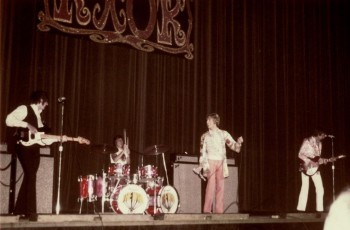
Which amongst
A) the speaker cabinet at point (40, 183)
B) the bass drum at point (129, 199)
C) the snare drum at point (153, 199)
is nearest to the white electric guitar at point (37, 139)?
the speaker cabinet at point (40, 183)

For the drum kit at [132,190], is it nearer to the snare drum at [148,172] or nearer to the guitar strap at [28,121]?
the snare drum at [148,172]

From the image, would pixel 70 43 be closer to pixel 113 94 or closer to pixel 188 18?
pixel 113 94

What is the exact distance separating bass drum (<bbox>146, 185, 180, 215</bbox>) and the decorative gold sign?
3.17 m

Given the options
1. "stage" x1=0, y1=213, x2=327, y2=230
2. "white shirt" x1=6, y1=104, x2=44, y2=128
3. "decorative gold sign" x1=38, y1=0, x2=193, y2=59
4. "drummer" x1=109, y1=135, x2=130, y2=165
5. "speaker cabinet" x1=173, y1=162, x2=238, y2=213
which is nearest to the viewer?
"stage" x1=0, y1=213, x2=327, y2=230

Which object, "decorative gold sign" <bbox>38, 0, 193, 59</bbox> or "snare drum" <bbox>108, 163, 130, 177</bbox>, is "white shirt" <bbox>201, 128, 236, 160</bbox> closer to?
"snare drum" <bbox>108, 163, 130, 177</bbox>

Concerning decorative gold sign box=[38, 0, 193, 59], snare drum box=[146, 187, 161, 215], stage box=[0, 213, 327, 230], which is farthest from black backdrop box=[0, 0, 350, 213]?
stage box=[0, 213, 327, 230]

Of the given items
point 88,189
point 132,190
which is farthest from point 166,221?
point 88,189

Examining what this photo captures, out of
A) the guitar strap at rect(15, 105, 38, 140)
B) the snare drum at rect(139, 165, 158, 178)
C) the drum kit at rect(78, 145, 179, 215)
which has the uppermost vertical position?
the guitar strap at rect(15, 105, 38, 140)

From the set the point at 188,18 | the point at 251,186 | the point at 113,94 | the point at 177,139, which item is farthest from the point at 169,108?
the point at 251,186

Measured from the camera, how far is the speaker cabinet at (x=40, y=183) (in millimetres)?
6680

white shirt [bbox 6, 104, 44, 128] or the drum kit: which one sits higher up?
white shirt [bbox 6, 104, 44, 128]

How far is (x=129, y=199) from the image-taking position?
7.47 meters

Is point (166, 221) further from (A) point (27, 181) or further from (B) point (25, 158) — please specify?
(B) point (25, 158)

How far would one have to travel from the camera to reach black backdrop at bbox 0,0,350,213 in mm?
8695
